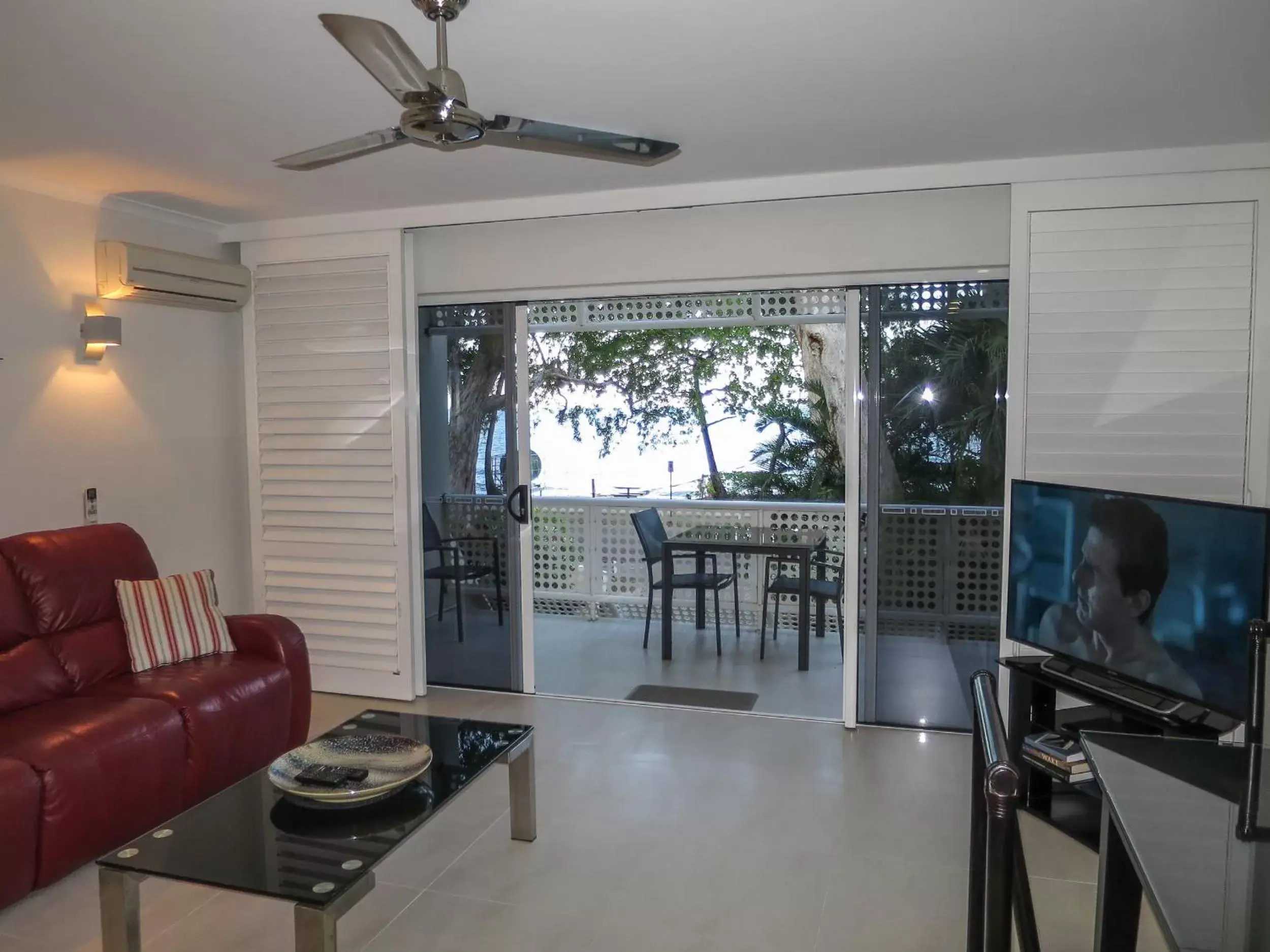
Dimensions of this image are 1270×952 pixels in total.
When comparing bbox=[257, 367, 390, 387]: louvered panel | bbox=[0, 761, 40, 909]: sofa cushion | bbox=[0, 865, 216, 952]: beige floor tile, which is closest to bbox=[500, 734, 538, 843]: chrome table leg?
bbox=[0, 865, 216, 952]: beige floor tile

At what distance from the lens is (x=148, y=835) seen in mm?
2230

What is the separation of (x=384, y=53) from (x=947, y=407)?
292 cm

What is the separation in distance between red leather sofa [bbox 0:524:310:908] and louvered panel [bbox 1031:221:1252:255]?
3.42 m

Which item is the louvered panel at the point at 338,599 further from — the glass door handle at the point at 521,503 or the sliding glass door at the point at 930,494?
the sliding glass door at the point at 930,494

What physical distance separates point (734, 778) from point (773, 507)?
115 inches

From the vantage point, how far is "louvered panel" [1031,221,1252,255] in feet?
11.0

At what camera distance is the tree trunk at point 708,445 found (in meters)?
8.66

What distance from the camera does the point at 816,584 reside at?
208 inches

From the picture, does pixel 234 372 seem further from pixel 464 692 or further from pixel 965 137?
pixel 965 137

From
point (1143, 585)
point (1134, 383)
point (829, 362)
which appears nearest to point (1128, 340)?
point (1134, 383)

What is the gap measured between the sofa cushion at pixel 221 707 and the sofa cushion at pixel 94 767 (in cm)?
6

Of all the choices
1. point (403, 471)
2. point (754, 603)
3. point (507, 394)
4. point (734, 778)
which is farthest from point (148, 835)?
point (754, 603)

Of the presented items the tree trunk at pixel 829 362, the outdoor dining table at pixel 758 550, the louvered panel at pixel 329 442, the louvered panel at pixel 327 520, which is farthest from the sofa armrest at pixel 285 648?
the tree trunk at pixel 829 362

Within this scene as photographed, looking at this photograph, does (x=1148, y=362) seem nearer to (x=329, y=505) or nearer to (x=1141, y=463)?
(x=1141, y=463)
